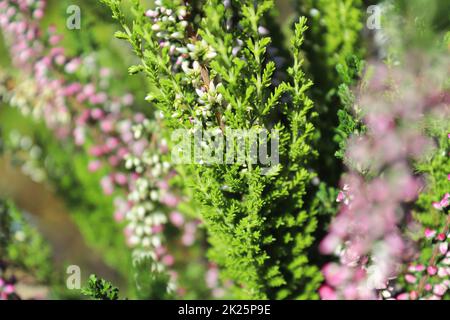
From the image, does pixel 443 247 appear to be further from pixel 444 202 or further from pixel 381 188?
pixel 381 188

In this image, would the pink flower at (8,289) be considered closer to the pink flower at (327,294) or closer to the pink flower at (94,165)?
the pink flower at (94,165)

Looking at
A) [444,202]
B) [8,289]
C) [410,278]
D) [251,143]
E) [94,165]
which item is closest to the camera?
[251,143]

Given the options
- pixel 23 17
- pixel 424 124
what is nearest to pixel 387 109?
pixel 424 124

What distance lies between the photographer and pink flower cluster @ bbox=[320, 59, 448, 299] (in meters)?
1.86

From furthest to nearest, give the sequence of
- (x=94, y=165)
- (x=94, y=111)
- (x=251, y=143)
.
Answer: (x=94, y=165)
(x=94, y=111)
(x=251, y=143)

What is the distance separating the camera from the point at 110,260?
304 centimetres

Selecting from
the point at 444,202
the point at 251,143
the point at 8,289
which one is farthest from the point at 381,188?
the point at 8,289

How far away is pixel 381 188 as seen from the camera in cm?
203

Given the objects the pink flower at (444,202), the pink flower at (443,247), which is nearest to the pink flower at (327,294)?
the pink flower at (443,247)

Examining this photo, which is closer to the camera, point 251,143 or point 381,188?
point 251,143

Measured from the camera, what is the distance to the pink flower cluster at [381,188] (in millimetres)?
1863

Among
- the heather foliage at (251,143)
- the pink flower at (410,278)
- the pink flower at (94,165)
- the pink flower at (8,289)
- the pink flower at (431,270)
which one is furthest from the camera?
the pink flower at (94,165)

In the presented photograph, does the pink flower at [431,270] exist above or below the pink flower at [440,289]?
above

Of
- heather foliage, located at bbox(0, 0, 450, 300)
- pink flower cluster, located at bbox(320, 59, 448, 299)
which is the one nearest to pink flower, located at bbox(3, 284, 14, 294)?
heather foliage, located at bbox(0, 0, 450, 300)
